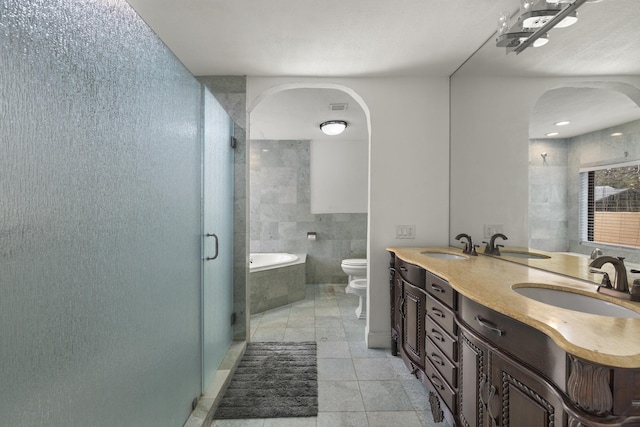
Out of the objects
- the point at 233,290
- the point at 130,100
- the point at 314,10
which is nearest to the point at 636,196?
the point at 314,10

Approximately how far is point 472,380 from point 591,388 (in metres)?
0.63

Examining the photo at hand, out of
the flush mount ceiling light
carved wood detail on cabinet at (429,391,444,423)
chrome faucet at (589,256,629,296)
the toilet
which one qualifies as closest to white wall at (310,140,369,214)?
the flush mount ceiling light

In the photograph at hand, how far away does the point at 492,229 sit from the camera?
2.07 meters

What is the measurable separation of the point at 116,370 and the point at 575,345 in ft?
4.47

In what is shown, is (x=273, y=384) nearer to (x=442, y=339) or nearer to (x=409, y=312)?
(x=409, y=312)

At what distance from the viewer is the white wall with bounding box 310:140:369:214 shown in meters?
4.76

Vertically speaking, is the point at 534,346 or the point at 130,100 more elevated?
the point at 130,100

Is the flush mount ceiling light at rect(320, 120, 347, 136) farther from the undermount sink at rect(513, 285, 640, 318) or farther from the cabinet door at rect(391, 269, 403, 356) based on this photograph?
the undermount sink at rect(513, 285, 640, 318)

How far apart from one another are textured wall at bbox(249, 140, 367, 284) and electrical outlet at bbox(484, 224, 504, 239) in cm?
274

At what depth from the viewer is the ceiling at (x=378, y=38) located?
1305 millimetres

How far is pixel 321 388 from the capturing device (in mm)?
2027

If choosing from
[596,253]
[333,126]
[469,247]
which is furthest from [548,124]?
[333,126]

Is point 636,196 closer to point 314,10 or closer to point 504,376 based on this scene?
point 504,376

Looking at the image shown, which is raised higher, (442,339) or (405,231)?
(405,231)
